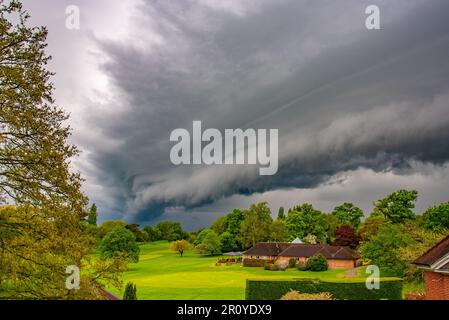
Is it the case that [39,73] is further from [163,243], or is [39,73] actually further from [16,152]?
[163,243]

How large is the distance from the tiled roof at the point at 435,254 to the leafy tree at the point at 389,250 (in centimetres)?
2127

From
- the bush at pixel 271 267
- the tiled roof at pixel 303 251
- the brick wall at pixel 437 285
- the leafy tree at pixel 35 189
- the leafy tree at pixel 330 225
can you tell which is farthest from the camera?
the leafy tree at pixel 330 225

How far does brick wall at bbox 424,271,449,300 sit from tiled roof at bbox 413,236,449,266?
2.22ft

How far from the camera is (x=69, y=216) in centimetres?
1334

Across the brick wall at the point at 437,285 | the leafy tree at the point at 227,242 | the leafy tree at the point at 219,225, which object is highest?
the leafy tree at the point at 219,225

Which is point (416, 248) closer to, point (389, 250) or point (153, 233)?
point (389, 250)

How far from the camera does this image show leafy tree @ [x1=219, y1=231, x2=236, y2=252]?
332 ft

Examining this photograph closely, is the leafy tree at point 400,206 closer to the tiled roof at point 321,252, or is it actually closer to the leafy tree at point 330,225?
the tiled roof at point 321,252

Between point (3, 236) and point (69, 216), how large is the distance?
7.29 feet

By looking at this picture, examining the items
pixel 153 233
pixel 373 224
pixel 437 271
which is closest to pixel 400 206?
pixel 373 224

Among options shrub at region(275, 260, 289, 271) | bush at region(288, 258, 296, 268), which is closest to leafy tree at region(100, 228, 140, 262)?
shrub at region(275, 260, 289, 271)

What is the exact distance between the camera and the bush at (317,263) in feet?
223

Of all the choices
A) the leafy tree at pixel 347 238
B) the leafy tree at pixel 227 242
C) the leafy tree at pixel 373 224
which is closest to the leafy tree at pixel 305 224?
the leafy tree at pixel 347 238
